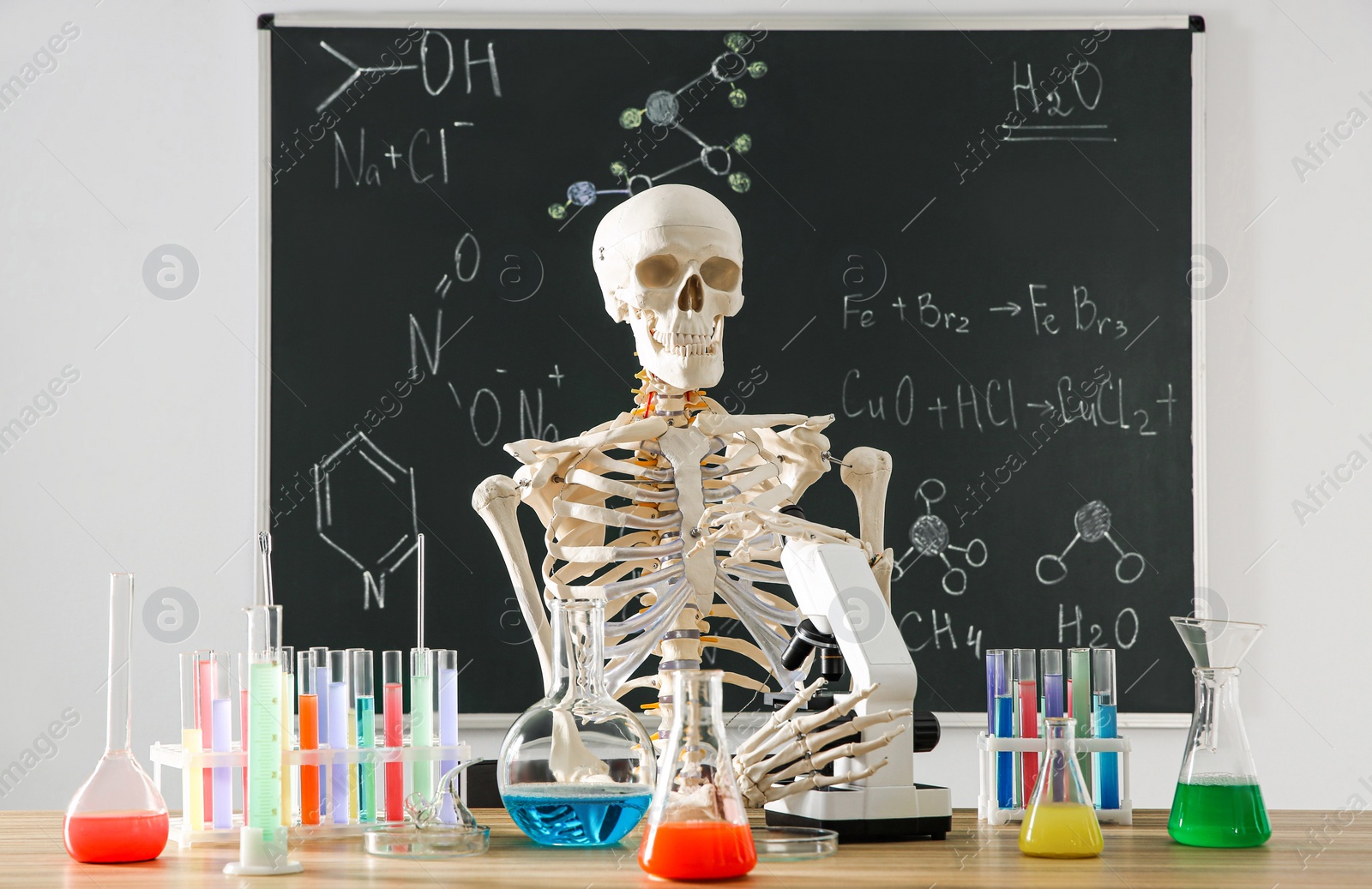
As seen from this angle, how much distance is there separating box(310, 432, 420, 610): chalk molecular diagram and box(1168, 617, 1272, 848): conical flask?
242 cm

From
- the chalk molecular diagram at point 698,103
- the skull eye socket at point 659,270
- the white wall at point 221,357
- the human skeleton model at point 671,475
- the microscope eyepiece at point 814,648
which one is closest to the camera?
the microscope eyepiece at point 814,648

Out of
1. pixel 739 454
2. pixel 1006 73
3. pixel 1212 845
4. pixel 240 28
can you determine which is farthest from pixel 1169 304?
pixel 240 28

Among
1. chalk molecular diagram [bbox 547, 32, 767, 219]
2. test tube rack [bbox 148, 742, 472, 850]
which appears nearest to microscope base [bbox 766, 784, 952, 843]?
test tube rack [bbox 148, 742, 472, 850]

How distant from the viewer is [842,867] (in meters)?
1.18

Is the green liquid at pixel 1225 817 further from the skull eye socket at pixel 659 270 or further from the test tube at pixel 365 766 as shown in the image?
the skull eye socket at pixel 659 270

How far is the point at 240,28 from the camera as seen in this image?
349cm

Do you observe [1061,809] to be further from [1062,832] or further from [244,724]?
[244,724]

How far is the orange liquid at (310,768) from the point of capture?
4.50 feet

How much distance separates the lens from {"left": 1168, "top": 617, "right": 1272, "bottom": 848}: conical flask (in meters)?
1.30

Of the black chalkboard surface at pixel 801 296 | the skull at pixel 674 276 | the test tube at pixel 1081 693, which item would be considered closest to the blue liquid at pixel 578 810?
the test tube at pixel 1081 693

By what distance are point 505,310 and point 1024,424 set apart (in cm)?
145

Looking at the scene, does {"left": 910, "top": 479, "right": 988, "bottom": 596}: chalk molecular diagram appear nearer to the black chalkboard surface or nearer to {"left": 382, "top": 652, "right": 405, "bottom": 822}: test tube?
the black chalkboard surface

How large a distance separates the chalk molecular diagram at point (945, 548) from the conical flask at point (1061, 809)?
2.19 meters

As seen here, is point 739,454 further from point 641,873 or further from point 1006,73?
point 1006,73
